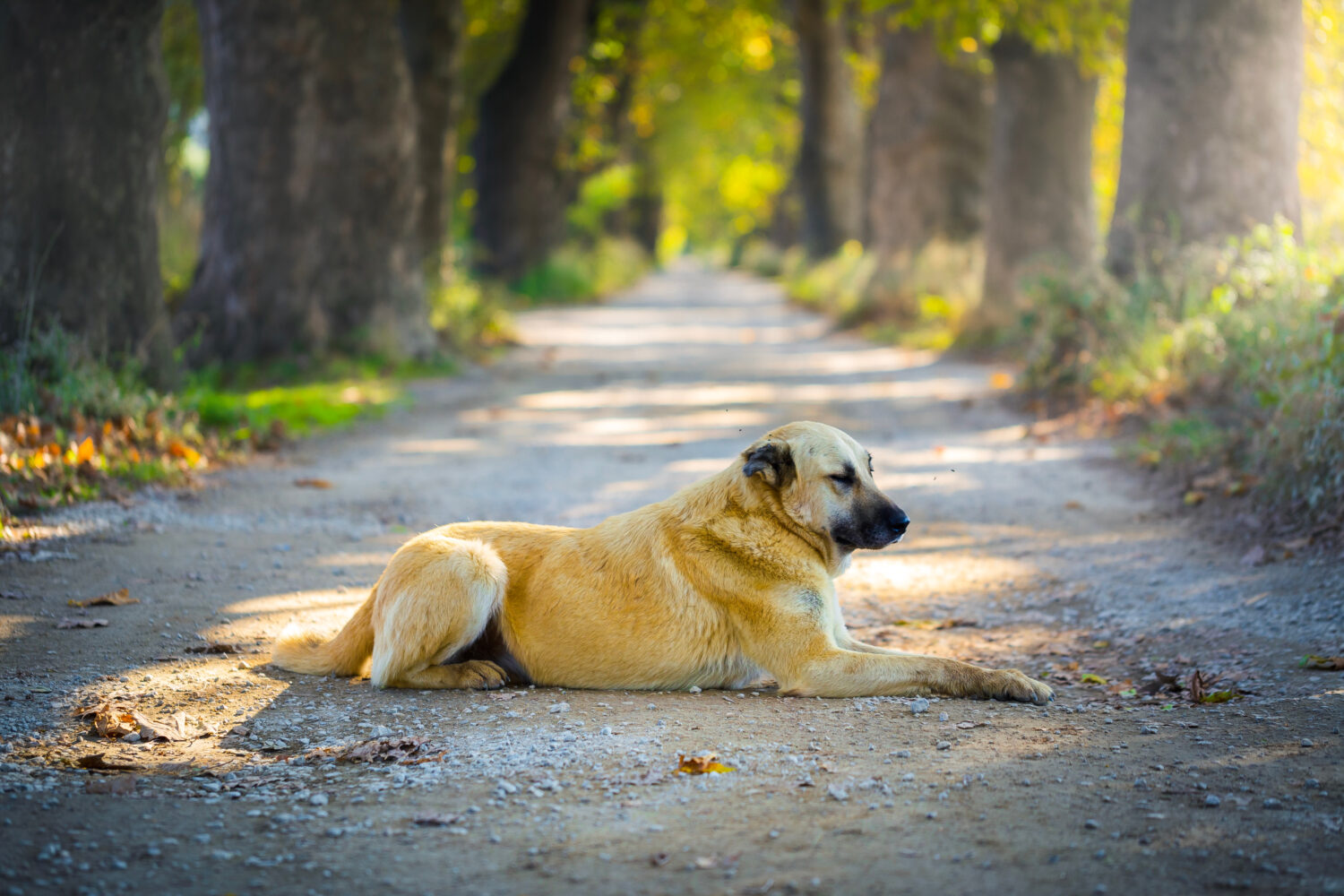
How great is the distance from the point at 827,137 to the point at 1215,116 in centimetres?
2212

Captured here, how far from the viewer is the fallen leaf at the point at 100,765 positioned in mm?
3883

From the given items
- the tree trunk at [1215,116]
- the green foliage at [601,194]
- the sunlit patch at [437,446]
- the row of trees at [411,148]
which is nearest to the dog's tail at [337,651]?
the row of trees at [411,148]

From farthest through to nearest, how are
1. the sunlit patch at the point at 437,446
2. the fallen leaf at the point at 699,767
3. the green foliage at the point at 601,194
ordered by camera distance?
the green foliage at the point at 601,194 < the sunlit patch at the point at 437,446 < the fallen leaf at the point at 699,767

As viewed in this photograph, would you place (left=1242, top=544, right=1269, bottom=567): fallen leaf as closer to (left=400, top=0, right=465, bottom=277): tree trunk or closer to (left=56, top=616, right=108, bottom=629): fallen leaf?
(left=56, top=616, right=108, bottom=629): fallen leaf

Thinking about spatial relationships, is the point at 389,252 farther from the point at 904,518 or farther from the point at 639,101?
the point at 639,101

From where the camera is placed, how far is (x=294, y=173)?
44.1ft

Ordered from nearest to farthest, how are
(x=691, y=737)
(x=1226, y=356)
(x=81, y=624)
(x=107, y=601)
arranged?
(x=691, y=737), (x=81, y=624), (x=107, y=601), (x=1226, y=356)

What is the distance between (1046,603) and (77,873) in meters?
4.78

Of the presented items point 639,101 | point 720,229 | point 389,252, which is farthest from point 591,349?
point 720,229

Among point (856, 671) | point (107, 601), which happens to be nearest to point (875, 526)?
point (856, 671)

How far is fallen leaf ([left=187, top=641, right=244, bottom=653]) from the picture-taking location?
17.0 feet

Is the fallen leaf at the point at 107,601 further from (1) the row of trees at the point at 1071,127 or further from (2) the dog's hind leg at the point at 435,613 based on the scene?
(1) the row of trees at the point at 1071,127

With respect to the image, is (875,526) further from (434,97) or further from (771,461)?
(434,97)

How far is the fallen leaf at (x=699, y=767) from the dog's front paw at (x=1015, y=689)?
1.34 meters
